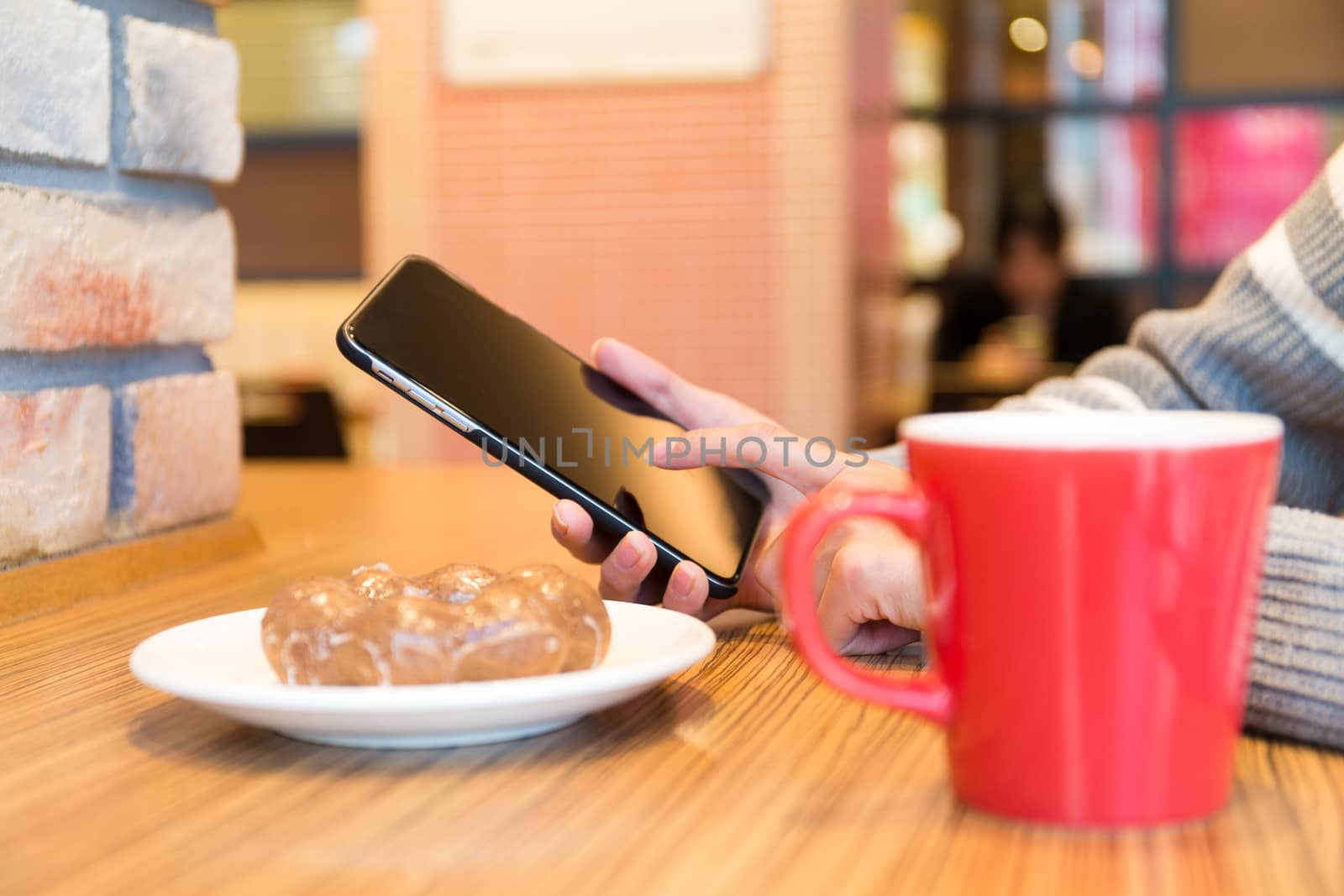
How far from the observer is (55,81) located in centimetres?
72

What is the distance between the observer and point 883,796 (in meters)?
0.41

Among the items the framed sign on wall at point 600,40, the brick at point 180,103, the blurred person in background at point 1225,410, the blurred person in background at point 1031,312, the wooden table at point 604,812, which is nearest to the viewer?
the wooden table at point 604,812

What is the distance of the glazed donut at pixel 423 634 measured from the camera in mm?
437

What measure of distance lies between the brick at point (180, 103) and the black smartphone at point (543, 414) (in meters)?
0.20

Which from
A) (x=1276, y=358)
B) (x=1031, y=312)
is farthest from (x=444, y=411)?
(x=1031, y=312)

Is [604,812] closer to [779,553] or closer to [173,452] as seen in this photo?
[779,553]

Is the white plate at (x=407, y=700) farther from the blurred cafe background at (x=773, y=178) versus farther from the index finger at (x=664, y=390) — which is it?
the blurred cafe background at (x=773, y=178)

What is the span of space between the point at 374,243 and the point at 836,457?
3226 millimetres

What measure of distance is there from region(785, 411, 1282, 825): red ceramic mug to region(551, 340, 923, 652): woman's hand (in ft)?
0.46

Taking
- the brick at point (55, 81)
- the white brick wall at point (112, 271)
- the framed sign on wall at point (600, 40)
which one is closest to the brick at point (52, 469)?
the white brick wall at point (112, 271)

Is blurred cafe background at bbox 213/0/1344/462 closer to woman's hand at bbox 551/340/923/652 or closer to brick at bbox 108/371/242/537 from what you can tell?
brick at bbox 108/371/242/537

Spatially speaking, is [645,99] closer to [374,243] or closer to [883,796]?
[374,243]

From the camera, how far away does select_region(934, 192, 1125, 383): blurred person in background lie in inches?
181

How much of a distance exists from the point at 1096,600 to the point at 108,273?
1.99 ft
